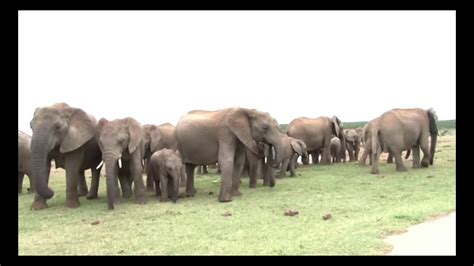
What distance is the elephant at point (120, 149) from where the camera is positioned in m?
11.5

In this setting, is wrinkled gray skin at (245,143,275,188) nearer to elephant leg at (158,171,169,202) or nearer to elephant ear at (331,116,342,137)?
elephant leg at (158,171,169,202)

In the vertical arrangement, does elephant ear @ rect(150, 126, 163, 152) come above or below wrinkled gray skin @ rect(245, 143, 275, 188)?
above

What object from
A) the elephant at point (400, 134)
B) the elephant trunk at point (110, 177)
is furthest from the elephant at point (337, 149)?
the elephant trunk at point (110, 177)

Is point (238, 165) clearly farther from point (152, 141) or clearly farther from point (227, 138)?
point (152, 141)

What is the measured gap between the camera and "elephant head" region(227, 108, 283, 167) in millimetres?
13344

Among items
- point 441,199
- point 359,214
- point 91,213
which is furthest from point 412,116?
point 91,213

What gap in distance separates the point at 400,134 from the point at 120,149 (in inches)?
447

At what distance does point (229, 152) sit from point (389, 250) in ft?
24.1

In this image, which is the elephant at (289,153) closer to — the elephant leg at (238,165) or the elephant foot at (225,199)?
the elephant leg at (238,165)

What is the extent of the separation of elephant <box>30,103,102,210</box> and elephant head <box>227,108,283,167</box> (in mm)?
4069

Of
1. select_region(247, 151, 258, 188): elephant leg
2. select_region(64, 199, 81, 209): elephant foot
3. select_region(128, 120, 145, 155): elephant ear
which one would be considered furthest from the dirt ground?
select_region(64, 199, 81, 209): elephant foot


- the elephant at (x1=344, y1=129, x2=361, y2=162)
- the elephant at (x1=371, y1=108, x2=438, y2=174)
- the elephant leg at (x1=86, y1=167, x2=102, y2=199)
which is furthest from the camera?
the elephant at (x1=344, y1=129, x2=361, y2=162)

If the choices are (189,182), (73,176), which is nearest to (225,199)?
(189,182)
